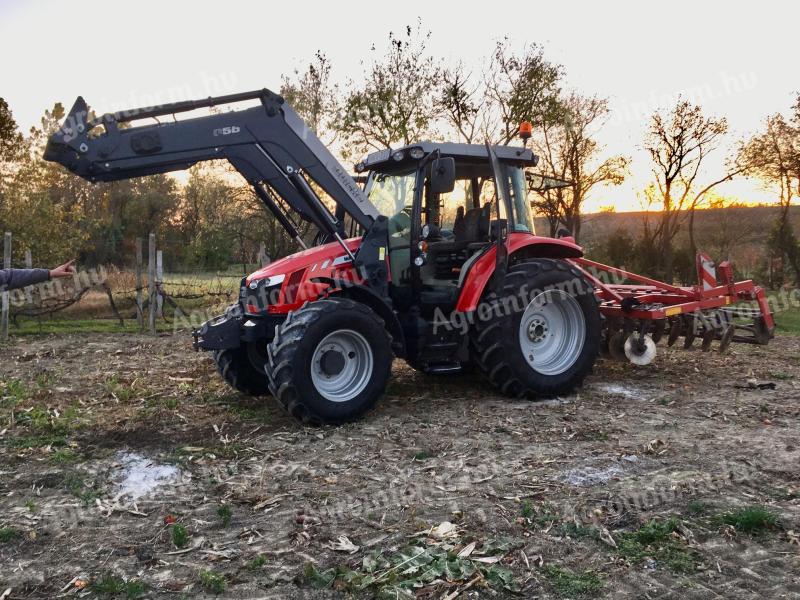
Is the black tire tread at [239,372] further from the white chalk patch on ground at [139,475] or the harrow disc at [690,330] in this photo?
the harrow disc at [690,330]

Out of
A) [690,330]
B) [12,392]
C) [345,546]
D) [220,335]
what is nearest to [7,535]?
[345,546]

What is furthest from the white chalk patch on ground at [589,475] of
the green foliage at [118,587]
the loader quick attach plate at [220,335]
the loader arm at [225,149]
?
the loader quick attach plate at [220,335]

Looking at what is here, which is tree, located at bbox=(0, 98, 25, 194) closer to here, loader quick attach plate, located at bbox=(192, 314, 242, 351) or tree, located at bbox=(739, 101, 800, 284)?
loader quick attach plate, located at bbox=(192, 314, 242, 351)

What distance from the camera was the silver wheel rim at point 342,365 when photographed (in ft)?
18.3

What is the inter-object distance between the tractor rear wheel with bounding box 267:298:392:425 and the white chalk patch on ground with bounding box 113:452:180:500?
1.04 meters

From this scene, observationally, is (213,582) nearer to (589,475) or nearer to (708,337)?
(589,475)

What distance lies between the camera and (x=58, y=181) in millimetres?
31141

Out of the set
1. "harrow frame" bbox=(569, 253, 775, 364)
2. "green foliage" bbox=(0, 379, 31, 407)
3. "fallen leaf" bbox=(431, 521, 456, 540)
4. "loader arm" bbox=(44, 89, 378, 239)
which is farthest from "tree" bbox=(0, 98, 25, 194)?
"fallen leaf" bbox=(431, 521, 456, 540)

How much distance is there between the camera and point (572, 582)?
120 inches

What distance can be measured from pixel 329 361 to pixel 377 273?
100 centimetres

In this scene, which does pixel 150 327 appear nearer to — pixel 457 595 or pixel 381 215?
pixel 381 215

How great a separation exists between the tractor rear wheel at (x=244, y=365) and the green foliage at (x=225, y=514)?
2591mm

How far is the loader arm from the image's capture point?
539cm

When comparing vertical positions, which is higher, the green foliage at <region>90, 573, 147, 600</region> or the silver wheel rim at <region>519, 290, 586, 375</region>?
the silver wheel rim at <region>519, 290, 586, 375</region>
